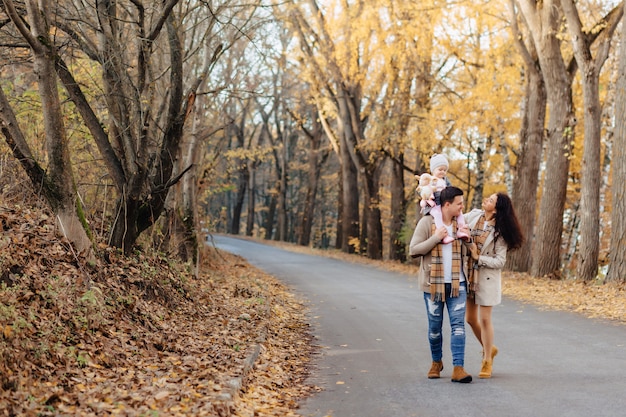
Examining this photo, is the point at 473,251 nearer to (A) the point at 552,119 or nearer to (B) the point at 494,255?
(B) the point at 494,255

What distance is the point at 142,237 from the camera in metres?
13.9

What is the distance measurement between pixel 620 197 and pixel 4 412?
15.2 metres

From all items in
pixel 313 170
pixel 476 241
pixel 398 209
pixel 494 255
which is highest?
pixel 313 170

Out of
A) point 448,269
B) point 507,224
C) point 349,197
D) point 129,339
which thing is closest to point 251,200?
point 349,197

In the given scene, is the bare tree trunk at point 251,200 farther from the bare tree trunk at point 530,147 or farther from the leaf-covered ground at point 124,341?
the leaf-covered ground at point 124,341

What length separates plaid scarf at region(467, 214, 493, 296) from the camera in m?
7.54

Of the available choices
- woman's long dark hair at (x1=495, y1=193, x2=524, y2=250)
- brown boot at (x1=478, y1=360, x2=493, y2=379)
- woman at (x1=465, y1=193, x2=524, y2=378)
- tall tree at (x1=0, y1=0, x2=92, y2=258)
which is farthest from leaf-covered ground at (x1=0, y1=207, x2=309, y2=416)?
woman's long dark hair at (x1=495, y1=193, x2=524, y2=250)

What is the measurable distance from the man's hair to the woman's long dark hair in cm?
64

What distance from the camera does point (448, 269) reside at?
7223 millimetres

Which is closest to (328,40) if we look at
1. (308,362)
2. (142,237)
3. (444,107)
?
(444,107)

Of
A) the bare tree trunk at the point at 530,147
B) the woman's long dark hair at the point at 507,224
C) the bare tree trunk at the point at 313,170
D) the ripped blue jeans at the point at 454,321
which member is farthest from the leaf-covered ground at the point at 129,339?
the bare tree trunk at the point at 313,170

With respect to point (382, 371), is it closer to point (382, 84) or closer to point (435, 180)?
point (435, 180)

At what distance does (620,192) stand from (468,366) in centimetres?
1057

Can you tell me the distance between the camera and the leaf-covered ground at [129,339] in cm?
599
